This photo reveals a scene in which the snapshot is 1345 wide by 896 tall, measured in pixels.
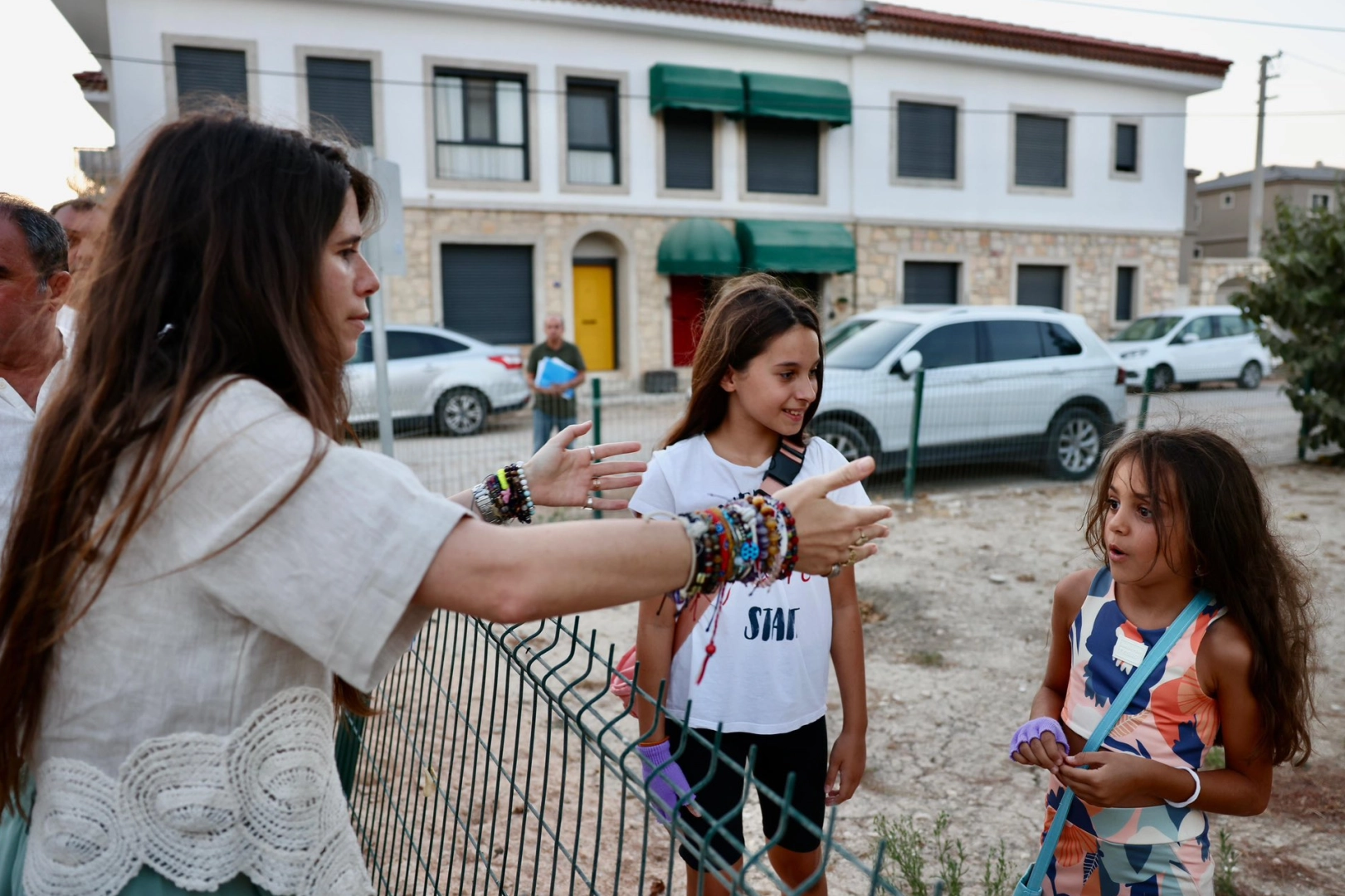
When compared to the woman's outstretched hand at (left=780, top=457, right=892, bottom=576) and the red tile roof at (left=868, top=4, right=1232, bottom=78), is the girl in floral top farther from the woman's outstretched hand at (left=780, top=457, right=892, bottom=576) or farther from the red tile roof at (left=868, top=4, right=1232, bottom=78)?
the red tile roof at (left=868, top=4, right=1232, bottom=78)

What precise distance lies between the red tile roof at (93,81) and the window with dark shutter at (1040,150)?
1851cm

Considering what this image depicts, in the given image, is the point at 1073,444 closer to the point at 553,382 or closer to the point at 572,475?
the point at 553,382

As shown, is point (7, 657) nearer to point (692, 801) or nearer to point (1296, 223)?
point (692, 801)

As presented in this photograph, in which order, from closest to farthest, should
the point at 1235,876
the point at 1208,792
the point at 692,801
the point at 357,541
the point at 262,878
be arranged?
1. the point at 357,541
2. the point at 262,878
3. the point at 692,801
4. the point at 1208,792
5. the point at 1235,876

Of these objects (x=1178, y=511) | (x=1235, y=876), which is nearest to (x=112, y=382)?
(x=1178, y=511)

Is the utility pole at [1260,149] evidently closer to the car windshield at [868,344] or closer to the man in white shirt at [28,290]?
the car windshield at [868,344]

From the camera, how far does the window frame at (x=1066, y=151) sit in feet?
67.9

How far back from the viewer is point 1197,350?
16.2 metres

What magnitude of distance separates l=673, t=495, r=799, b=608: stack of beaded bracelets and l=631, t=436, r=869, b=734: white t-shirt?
83 centimetres

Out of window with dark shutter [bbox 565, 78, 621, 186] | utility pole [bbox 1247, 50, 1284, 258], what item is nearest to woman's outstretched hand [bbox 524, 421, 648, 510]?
window with dark shutter [bbox 565, 78, 621, 186]

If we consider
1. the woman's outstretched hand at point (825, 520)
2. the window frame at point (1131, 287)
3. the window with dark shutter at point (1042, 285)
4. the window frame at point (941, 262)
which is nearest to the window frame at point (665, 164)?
the window frame at point (941, 262)

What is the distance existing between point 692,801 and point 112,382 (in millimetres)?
929

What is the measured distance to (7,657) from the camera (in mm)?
1172

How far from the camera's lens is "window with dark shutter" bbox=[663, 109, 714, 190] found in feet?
59.3
